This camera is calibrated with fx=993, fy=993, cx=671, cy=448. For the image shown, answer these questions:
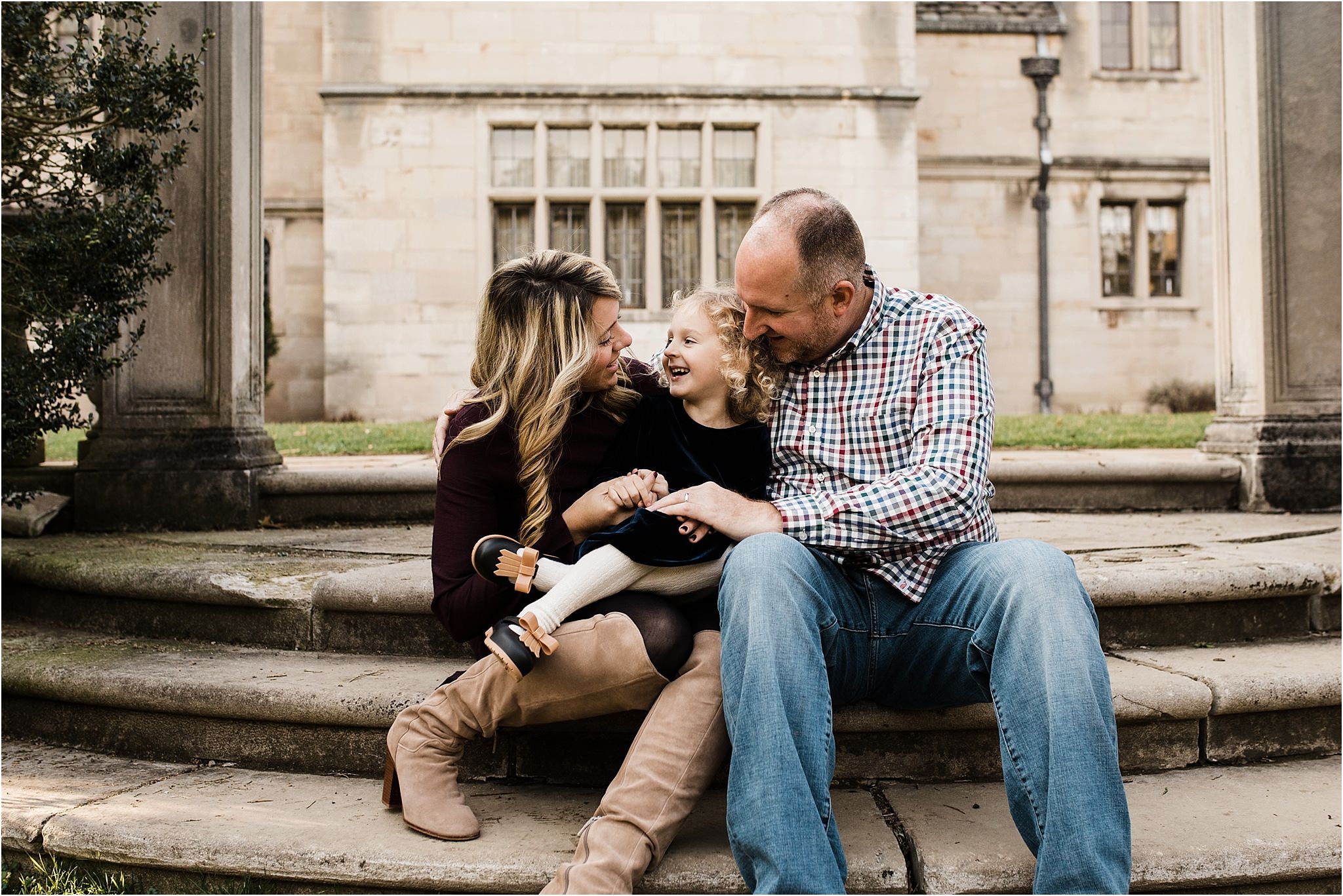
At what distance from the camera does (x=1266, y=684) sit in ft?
7.77

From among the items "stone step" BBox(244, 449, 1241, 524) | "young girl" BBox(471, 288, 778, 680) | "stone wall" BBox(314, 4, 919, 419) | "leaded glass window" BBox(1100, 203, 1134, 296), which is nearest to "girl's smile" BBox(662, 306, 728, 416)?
"young girl" BBox(471, 288, 778, 680)

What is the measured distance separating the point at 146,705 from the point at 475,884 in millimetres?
1121

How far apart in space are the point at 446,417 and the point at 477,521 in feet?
A: 1.18

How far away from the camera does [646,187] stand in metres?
11.9

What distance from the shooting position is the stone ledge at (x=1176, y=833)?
6.15ft

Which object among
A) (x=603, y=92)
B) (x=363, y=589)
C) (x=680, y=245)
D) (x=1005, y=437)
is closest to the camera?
(x=363, y=589)

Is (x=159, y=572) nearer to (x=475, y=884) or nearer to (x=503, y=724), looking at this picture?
(x=503, y=724)

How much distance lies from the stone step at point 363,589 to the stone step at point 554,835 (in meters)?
0.50

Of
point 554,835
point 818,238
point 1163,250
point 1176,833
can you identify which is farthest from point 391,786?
point 1163,250

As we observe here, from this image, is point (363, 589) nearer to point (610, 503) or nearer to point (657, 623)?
point (610, 503)

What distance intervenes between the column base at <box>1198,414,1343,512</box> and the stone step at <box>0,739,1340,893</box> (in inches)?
100

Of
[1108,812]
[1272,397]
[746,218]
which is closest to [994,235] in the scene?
[746,218]

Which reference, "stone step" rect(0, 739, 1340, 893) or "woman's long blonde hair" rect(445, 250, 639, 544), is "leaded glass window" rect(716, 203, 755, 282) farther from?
"stone step" rect(0, 739, 1340, 893)

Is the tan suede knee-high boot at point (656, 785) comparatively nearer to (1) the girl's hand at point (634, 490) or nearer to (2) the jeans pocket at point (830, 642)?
(2) the jeans pocket at point (830, 642)
